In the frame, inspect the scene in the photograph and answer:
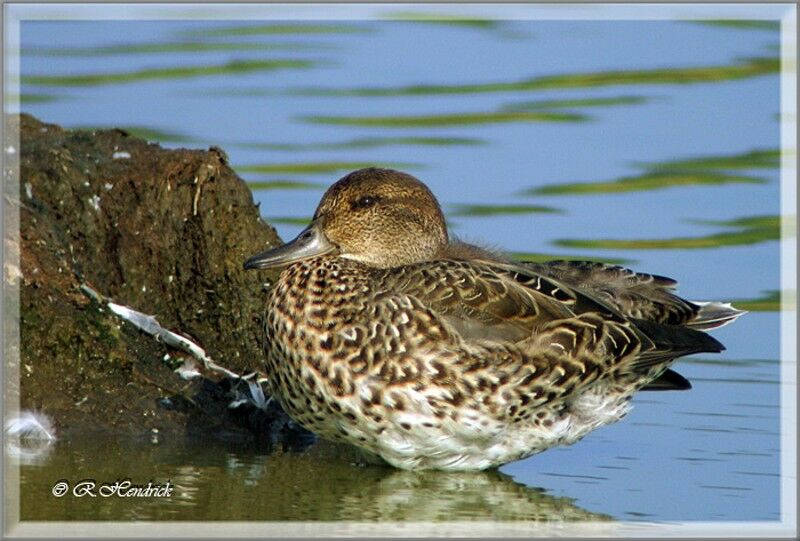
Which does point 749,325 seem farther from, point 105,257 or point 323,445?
point 105,257

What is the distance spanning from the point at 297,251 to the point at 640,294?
1803mm

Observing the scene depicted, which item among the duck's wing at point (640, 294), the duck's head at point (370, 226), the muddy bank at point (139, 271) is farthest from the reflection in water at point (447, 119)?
the duck's head at point (370, 226)

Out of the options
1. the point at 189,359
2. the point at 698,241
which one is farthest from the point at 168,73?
the point at 189,359

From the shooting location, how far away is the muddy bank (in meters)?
8.80

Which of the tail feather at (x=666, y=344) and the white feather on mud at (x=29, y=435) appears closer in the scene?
the white feather on mud at (x=29, y=435)

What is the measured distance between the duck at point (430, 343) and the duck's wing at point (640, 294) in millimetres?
76

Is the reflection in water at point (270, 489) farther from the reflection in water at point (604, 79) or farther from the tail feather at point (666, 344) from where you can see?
the reflection in water at point (604, 79)

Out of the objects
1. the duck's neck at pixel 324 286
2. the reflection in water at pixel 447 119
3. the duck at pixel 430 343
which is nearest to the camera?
the duck at pixel 430 343

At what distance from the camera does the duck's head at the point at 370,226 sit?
875 centimetres

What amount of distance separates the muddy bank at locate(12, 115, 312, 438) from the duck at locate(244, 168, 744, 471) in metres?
0.73

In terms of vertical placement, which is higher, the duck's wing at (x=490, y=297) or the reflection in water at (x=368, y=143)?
the reflection in water at (x=368, y=143)

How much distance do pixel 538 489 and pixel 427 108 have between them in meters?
7.09

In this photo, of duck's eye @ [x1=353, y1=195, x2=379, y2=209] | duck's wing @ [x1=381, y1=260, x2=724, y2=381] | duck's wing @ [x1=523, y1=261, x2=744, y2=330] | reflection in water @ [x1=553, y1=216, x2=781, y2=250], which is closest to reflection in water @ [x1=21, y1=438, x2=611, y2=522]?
duck's wing @ [x1=381, y1=260, x2=724, y2=381]

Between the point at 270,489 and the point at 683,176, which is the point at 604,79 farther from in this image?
the point at 270,489
